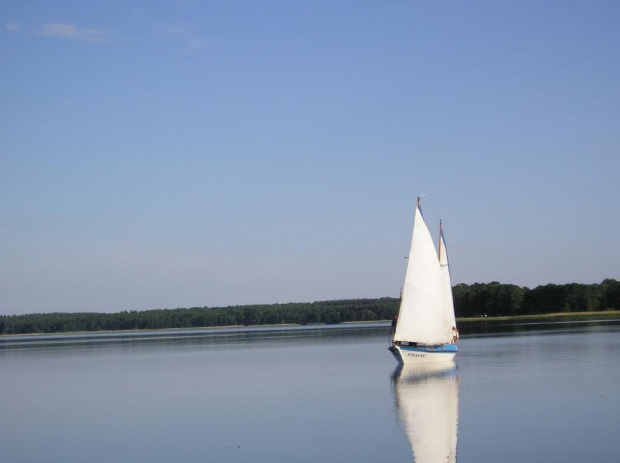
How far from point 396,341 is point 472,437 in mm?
25651

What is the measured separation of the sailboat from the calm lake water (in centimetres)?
162

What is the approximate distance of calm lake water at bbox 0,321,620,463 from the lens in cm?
2314

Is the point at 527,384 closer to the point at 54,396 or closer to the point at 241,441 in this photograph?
the point at 241,441

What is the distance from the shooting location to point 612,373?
38469 millimetres

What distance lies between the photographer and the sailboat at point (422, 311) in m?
49.0

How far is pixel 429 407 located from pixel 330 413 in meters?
3.47

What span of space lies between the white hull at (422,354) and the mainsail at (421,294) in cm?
52

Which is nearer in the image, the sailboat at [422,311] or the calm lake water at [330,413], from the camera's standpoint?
the calm lake water at [330,413]

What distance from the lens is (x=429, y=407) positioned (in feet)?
102

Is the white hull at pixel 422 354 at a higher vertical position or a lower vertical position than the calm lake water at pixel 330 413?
higher

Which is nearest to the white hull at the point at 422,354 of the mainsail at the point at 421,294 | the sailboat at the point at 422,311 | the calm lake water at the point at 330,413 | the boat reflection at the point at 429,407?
the sailboat at the point at 422,311

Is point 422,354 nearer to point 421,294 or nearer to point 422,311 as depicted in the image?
point 422,311

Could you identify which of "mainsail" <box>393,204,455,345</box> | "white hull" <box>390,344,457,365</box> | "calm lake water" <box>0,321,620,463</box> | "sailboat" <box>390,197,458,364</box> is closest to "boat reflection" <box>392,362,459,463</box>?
"calm lake water" <box>0,321,620,463</box>

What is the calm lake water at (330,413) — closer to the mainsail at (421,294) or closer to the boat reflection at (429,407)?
the boat reflection at (429,407)
